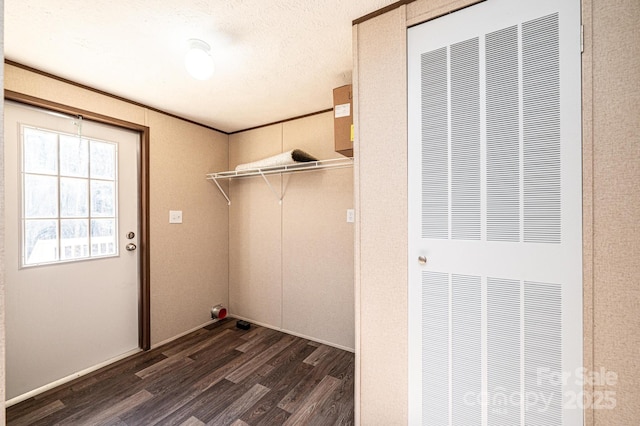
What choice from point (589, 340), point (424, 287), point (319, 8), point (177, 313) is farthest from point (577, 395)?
point (177, 313)

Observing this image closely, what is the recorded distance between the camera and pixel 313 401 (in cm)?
175

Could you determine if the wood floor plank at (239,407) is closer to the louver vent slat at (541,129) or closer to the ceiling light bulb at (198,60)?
the louver vent slat at (541,129)

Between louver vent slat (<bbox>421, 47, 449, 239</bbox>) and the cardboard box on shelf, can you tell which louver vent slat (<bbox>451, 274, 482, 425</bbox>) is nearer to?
louver vent slat (<bbox>421, 47, 449, 239</bbox>)

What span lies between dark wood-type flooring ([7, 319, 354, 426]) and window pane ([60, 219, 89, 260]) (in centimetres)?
95

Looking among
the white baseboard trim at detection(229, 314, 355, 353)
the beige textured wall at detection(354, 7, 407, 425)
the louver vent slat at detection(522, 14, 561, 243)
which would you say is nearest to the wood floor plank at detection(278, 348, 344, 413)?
the white baseboard trim at detection(229, 314, 355, 353)

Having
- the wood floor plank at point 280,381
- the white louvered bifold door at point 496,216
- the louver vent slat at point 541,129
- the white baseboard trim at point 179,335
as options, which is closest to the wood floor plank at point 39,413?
the white baseboard trim at point 179,335

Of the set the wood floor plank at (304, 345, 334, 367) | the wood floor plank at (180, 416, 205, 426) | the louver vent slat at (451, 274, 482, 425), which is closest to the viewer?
the louver vent slat at (451, 274, 482, 425)

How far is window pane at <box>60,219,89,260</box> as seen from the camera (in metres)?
1.96

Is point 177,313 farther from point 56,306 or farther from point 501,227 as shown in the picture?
point 501,227

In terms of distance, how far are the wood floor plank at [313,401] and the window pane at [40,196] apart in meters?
2.19

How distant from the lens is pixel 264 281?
9.51 ft

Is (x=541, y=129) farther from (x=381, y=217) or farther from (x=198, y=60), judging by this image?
(x=198, y=60)

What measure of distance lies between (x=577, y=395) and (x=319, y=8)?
1.94 meters

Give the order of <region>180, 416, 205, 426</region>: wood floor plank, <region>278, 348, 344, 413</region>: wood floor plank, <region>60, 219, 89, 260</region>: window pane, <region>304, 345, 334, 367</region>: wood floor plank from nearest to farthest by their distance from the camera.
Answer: <region>180, 416, 205, 426</region>: wood floor plank → <region>278, 348, 344, 413</region>: wood floor plank → <region>60, 219, 89, 260</region>: window pane → <region>304, 345, 334, 367</region>: wood floor plank
